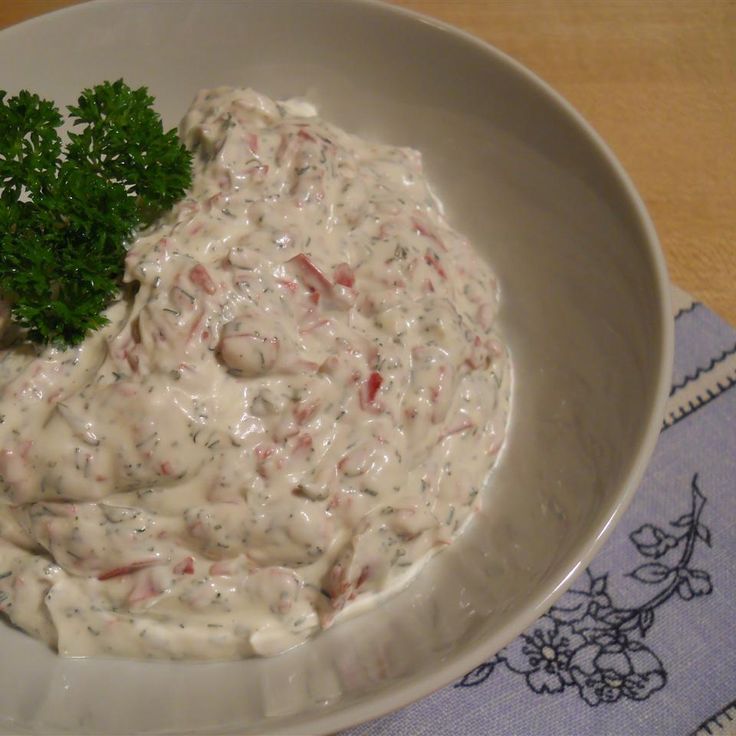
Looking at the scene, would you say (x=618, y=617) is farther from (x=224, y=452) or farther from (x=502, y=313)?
(x=224, y=452)

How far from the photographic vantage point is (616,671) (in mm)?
1657

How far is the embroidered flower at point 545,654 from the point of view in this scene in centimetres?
165

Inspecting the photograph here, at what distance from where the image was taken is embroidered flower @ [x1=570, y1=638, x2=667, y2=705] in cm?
163

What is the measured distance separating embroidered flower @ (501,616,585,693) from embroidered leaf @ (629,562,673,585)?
0.68ft

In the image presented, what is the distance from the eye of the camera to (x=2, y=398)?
151cm

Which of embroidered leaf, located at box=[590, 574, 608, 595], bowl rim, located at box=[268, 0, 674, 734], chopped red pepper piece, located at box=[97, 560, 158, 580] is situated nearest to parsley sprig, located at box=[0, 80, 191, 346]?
chopped red pepper piece, located at box=[97, 560, 158, 580]

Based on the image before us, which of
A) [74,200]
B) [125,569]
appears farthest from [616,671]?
[74,200]

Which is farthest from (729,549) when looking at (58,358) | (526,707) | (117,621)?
(58,358)

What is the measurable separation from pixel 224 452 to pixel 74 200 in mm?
585

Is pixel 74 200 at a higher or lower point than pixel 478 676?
higher

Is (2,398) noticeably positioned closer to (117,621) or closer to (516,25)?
(117,621)

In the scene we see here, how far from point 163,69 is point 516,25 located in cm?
131

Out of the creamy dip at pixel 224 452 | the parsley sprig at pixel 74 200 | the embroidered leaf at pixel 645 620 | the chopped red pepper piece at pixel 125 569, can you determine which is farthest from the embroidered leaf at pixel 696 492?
the parsley sprig at pixel 74 200

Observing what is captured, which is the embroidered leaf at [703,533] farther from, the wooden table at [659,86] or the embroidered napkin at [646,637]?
the wooden table at [659,86]
